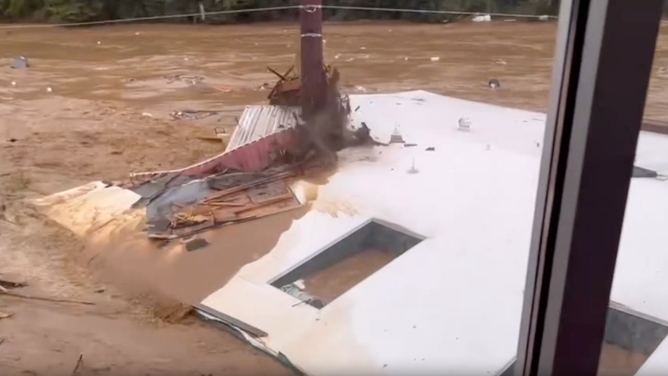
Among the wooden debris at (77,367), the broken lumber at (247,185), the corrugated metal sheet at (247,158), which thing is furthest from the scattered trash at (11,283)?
the corrugated metal sheet at (247,158)

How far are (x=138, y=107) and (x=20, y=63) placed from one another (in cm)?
170

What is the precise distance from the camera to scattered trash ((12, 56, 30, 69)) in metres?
5.30

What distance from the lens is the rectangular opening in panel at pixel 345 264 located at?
6.55 ft

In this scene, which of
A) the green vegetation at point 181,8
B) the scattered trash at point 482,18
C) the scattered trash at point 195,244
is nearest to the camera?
the scattered trash at point 195,244

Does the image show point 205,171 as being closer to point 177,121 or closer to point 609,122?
point 177,121

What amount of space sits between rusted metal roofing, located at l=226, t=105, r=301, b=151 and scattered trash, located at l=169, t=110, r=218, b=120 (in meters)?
0.39

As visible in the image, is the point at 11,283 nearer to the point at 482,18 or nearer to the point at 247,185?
the point at 247,185

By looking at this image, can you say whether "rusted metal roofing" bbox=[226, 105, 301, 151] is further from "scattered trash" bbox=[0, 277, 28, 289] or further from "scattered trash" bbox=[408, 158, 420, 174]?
"scattered trash" bbox=[0, 277, 28, 289]

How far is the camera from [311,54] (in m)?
3.54

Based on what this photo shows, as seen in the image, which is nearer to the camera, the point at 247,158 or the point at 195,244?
the point at 195,244

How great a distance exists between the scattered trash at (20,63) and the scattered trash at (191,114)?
1944 millimetres

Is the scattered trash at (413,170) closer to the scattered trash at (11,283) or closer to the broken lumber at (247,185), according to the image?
the broken lumber at (247,185)

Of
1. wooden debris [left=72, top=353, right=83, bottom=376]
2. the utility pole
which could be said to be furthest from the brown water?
wooden debris [left=72, top=353, right=83, bottom=376]

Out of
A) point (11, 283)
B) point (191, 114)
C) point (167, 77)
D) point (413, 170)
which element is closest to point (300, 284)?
point (413, 170)
